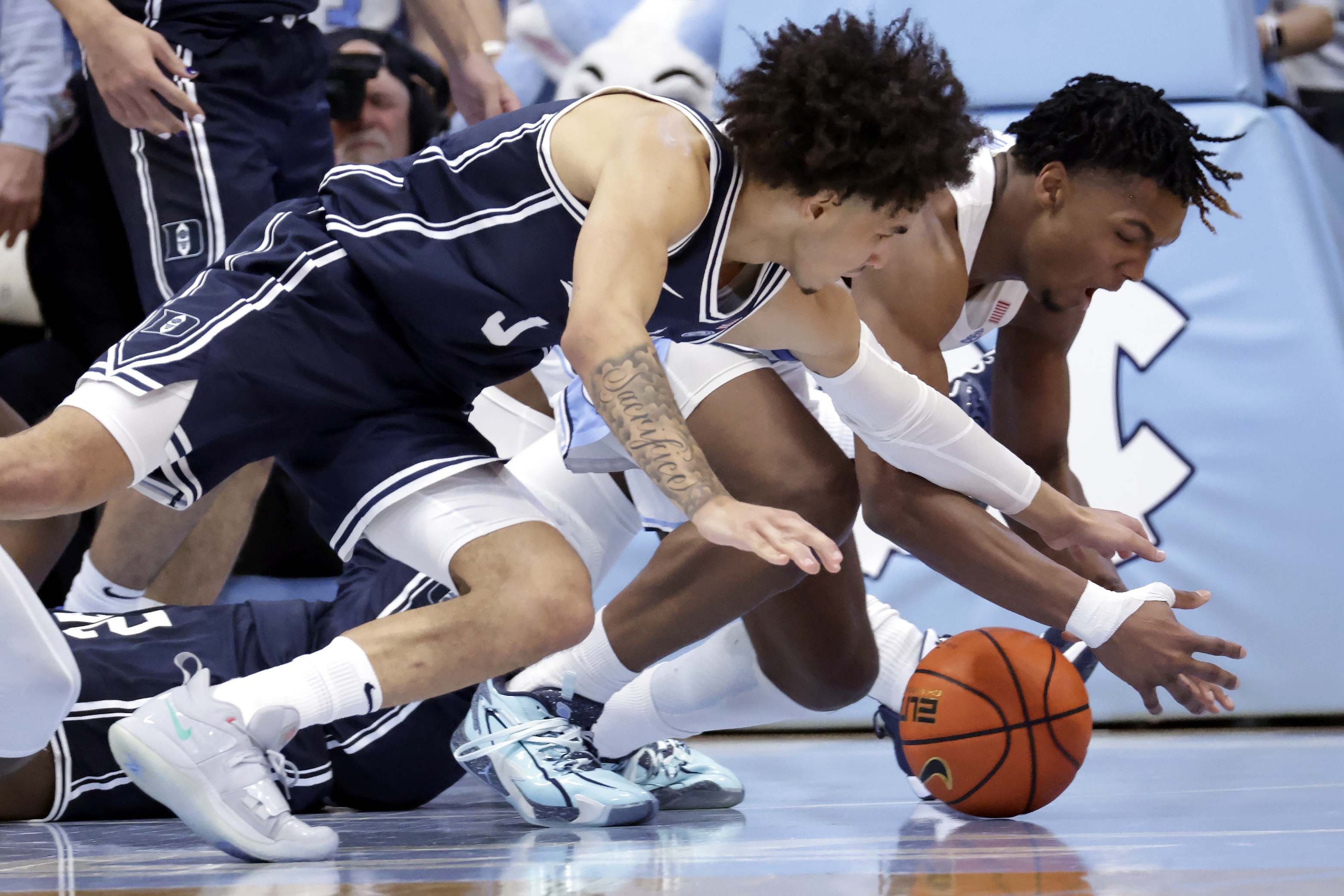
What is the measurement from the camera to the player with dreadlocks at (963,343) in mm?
2193

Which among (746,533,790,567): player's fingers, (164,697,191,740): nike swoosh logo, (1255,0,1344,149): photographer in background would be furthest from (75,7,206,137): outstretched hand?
(1255,0,1344,149): photographer in background

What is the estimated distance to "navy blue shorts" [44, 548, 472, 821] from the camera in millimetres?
2268

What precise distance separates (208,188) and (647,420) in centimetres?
180

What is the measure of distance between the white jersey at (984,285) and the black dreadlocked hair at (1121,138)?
75mm

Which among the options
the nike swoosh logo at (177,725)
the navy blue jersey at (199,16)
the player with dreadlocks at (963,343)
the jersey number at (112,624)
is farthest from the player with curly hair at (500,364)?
the navy blue jersey at (199,16)

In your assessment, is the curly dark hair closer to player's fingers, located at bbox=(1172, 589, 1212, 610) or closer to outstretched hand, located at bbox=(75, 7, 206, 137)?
player's fingers, located at bbox=(1172, 589, 1212, 610)

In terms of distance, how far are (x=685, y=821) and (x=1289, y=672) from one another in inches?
83.3

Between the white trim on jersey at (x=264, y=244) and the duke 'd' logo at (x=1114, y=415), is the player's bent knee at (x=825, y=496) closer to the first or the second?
the white trim on jersey at (x=264, y=244)

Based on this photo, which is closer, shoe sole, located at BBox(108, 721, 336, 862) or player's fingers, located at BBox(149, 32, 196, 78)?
shoe sole, located at BBox(108, 721, 336, 862)

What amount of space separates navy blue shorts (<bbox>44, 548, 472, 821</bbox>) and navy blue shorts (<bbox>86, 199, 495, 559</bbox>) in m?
0.36

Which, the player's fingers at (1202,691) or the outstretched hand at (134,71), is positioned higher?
the outstretched hand at (134,71)

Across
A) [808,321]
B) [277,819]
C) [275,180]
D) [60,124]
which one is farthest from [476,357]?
[60,124]

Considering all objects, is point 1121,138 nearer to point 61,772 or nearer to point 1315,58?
point 61,772

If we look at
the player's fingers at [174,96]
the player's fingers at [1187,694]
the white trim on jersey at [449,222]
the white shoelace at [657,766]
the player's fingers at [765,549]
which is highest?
the player's fingers at [174,96]
